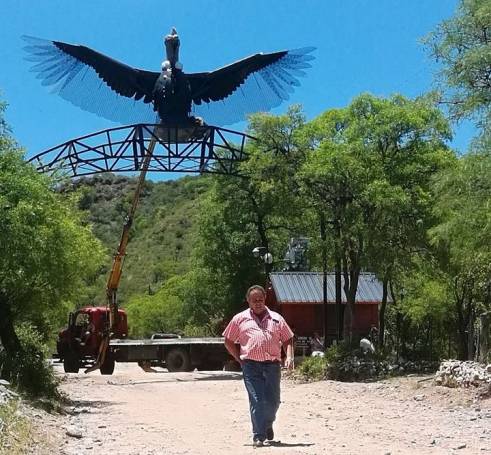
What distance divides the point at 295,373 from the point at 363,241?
417cm

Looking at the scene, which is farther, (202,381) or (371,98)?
(202,381)

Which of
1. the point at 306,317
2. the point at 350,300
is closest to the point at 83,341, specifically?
the point at 350,300

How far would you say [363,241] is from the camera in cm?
2036

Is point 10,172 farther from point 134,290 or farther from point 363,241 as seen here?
point 134,290

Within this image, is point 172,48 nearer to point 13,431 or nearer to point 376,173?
point 376,173

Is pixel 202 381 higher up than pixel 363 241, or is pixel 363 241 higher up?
pixel 363 241

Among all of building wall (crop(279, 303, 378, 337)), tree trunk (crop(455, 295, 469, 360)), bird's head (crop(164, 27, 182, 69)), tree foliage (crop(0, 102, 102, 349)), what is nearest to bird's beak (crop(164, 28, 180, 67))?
bird's head (crop(164, 27, 182, 69))

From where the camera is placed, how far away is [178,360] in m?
28.6

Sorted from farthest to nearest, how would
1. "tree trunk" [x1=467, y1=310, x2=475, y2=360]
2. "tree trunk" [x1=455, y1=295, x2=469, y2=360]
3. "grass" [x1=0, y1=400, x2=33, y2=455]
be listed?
"tree trunk" [x1=455, y1=295, x2=469, y2=360] < "tree trunk" [x1=467, y1=310, x2=475, y2=360] < "grass" [x1=0, y1=400, x2=33, y2=455]

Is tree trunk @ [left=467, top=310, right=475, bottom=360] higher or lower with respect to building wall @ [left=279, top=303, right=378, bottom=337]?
lower

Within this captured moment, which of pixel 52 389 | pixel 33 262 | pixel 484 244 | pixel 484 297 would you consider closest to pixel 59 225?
pixel 33 262

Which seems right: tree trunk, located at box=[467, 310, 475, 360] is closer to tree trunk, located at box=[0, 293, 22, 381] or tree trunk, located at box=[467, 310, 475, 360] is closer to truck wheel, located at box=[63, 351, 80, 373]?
truck wheel, located at box=[63, 351, 80, 373]

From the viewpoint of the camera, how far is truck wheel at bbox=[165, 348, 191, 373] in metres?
28.5

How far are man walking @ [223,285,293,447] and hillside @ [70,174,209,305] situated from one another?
2432 inches
